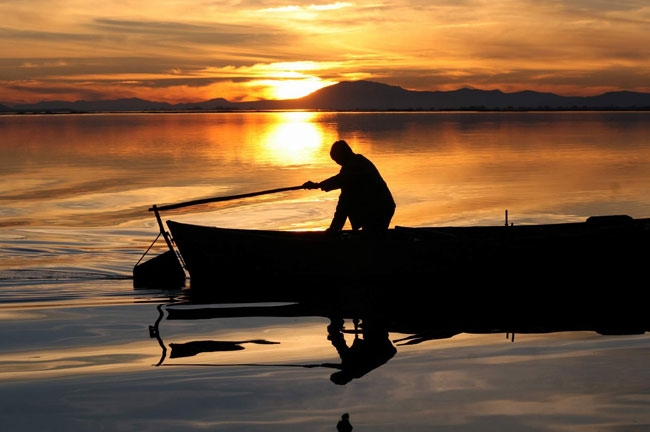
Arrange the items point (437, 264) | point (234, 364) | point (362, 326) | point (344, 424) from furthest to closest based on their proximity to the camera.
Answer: point (437, 264) < point (362, 326) < point (234, 364) < point (344, 424)

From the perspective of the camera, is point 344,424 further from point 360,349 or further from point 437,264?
point 437,264

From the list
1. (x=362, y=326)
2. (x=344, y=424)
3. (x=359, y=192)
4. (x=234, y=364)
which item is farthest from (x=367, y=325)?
(x=344, y=424)

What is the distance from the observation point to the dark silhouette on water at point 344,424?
767 cm

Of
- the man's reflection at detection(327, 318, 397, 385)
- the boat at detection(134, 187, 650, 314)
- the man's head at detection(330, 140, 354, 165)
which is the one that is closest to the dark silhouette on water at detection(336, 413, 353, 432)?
the man's reflection at detection(327, 318, 397, 385)

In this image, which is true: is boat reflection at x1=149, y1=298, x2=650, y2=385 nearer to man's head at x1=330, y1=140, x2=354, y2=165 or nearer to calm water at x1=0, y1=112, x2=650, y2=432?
calm water at x1=0, y1=112, x2=650, y2=432

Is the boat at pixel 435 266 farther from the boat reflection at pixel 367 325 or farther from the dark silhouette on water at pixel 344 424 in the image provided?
the dark silhouette on water at pixel 344 424

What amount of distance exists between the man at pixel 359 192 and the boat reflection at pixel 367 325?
157 centimetres

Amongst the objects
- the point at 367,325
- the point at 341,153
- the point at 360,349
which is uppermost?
the point at 341,153

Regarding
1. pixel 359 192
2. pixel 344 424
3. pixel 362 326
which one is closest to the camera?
pixel 344 424

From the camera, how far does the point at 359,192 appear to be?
14.7 metres

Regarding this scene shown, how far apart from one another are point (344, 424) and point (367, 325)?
14.9 feet

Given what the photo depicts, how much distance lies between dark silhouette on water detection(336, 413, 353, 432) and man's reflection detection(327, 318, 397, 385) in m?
1.15

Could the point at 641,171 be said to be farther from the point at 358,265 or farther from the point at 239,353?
the point at 239,353

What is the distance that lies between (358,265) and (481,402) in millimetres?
6372
